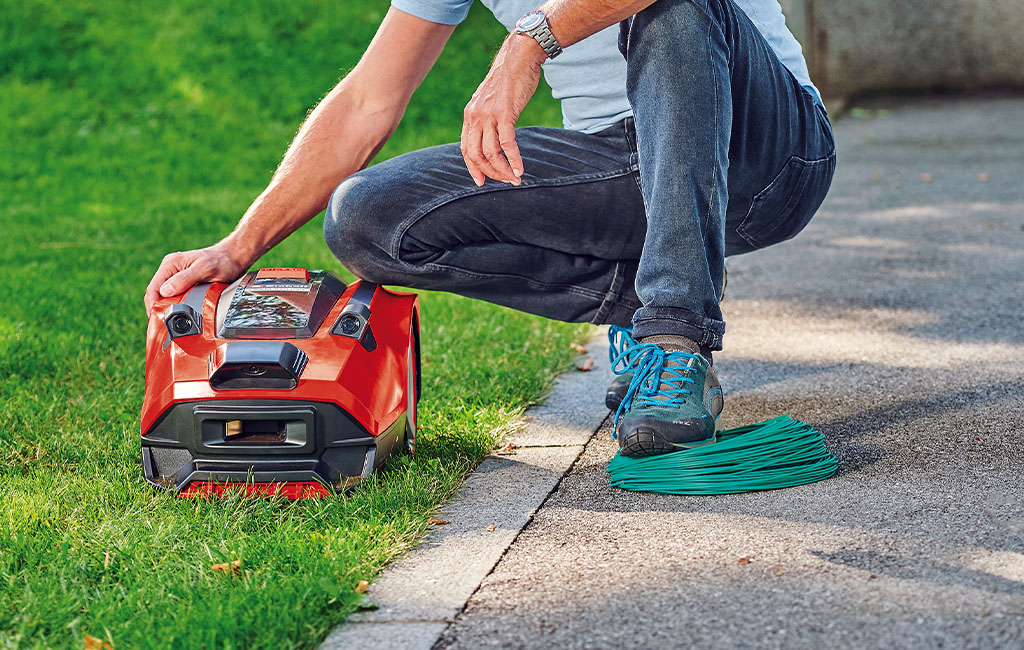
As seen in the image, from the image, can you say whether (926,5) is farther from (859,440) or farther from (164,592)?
(164,592)

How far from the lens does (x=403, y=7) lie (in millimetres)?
2873

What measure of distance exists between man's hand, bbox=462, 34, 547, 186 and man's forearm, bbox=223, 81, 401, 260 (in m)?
0.54

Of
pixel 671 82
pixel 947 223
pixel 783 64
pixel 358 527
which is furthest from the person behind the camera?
pixel 947 223

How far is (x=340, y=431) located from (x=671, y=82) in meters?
0.94

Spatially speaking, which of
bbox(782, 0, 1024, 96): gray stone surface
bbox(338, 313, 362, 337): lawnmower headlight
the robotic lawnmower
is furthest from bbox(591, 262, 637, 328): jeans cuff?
bbox(782, 0, 1024, 96): gray stone surface

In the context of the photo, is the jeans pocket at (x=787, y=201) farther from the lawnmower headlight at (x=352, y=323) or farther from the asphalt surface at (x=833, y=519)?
the lawnmower headlight at (x=352, y=323)

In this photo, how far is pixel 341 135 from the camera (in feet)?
9.25

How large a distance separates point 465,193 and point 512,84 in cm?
43

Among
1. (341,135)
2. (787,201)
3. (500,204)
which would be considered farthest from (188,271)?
(787,201)

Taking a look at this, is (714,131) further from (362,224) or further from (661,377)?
(362,224)

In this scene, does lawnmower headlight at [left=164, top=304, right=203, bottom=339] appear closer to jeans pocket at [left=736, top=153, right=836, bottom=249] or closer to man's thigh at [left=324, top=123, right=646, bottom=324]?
man's thigh at [left=324, top=123, right=646, bottom=324]

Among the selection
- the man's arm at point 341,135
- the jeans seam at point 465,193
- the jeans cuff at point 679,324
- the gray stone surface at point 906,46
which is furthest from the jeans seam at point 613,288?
the gray stone surface at point 906,46

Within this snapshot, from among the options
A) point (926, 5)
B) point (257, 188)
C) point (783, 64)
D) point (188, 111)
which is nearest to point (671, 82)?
point (783, 64)

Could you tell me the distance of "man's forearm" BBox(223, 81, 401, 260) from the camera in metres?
2.70
